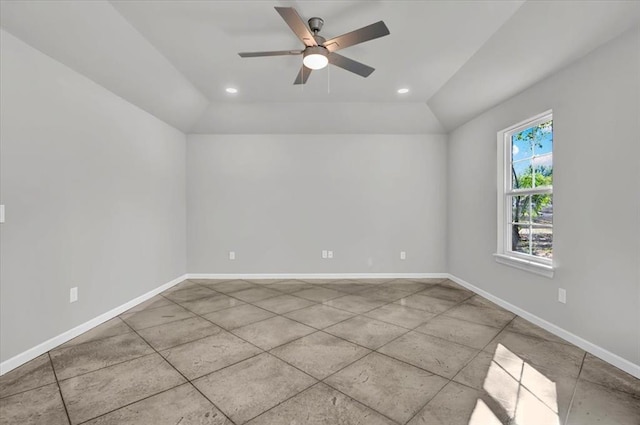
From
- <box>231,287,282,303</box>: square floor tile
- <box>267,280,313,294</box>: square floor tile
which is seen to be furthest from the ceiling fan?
<box>267,280,313,294</box>: square floor tile

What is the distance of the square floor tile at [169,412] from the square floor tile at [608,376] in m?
2.51

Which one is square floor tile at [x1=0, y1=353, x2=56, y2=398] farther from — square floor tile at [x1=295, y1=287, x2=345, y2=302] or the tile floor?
square floor tile at [x1=295, y1=287, x2=345, y2=302]

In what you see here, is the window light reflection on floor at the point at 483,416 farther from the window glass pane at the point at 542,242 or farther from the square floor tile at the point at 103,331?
the square floor tile at the point at 103,331

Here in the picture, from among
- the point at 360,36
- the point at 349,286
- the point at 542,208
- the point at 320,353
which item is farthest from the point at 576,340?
the point at 360,36

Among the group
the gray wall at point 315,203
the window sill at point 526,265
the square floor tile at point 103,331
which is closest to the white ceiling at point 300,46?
the gray wall at point 315,203

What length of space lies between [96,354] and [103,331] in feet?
1.77

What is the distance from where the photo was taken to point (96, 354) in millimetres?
2408

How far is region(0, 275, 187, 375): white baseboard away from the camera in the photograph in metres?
2.18

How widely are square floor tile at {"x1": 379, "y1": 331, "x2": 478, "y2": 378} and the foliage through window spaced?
1.50 meters

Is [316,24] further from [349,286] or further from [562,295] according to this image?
[349,286]

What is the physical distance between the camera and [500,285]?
11.7 ft

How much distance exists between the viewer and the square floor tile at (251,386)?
5.72 feet

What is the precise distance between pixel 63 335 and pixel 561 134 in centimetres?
501

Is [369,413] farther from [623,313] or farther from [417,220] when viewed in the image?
[417,220]
